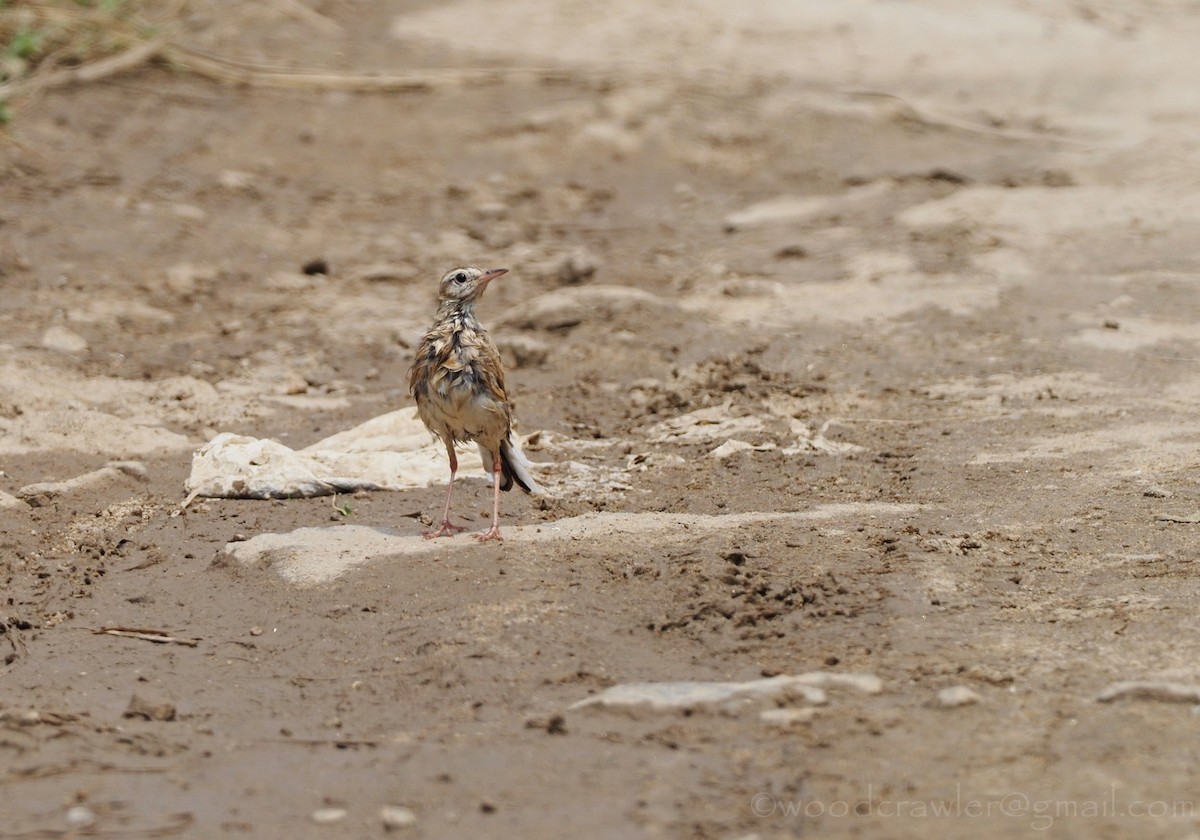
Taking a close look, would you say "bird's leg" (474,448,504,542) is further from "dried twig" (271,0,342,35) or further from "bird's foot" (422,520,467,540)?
"dried twig" (271,0,342,35)

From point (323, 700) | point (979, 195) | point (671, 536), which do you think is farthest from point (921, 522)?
point (979, 195)

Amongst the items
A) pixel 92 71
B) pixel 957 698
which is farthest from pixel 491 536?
pixel 92 71

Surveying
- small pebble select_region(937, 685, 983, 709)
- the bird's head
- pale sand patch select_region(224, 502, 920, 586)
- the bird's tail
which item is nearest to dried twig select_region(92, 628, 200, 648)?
pale sand patch select_region(224, 502, 920, 586)

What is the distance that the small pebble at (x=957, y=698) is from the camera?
4.85m

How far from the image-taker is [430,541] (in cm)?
650

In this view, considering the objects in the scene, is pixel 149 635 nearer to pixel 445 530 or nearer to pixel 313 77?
pixel 445 530

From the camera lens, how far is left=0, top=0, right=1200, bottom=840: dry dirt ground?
466cm

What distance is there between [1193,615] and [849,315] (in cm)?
452

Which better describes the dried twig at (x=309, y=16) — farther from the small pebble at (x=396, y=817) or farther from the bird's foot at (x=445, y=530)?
the small pebble at (x=396, y=817)

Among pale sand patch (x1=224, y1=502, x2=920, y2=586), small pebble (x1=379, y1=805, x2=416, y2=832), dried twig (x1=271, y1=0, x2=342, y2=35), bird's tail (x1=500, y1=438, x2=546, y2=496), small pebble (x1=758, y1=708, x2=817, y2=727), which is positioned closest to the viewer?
small pebble (x1=379, y1=805, x2=416, y2=832)

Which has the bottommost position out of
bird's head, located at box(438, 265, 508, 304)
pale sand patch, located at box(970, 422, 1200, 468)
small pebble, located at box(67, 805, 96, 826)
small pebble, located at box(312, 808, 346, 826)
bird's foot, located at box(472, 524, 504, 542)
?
small pebble, located at box(67, 805, 96, 826)

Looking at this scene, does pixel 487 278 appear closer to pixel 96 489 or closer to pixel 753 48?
pixel 96 489

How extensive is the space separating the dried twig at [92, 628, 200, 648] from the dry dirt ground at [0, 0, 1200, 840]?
0.03m

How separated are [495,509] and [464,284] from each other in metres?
1.20
